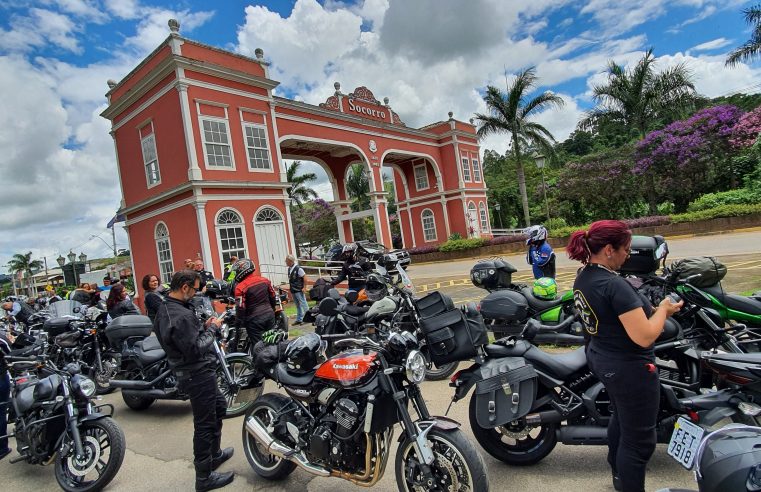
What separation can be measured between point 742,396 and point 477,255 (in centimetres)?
2038

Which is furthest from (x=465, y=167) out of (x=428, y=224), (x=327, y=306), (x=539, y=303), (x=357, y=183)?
(x=327, y=306)

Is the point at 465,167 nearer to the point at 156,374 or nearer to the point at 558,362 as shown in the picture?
the point at 156,374

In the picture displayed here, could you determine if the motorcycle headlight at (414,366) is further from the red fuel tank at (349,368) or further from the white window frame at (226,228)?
the white window frame at (226,228)

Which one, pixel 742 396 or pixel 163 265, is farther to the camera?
pixel 163 265

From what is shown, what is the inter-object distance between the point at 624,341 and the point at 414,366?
1111 mm

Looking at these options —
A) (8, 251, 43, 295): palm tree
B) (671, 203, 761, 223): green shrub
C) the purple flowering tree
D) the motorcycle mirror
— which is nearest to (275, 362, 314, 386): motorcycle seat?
the motorcycle mirror

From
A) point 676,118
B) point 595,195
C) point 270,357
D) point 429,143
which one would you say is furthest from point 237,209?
point 676,118

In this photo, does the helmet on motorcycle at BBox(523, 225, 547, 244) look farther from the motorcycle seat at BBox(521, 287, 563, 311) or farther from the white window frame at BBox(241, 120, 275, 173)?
the white window frame at BBox(241, 120, 275, 173)

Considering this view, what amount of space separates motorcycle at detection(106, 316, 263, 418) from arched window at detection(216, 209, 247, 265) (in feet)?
28.5

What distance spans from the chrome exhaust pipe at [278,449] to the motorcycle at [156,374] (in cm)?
137

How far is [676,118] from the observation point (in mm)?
24344

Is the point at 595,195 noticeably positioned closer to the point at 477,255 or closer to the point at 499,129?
the point at 499,129

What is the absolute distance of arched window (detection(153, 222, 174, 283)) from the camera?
15.1 meters

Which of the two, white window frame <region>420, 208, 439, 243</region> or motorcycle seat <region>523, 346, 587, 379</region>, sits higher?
white window frame <region>420, 208, 439, 243</region>
